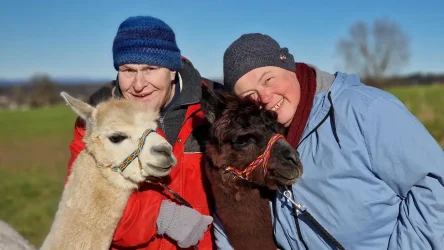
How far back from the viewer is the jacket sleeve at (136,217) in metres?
2.75

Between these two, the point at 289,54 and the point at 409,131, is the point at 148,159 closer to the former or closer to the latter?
the point at 289,54

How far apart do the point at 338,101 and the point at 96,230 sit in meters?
1.39

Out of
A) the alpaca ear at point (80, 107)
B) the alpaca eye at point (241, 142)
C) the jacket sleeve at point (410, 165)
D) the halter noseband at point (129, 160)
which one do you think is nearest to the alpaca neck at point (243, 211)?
the alpaca eye at point (241, 142)

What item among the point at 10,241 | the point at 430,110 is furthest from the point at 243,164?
the point at 430,110

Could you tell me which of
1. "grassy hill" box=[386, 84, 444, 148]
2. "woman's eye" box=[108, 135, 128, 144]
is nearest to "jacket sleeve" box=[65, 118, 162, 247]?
"woman's eye" box=[108, 135, 128, 144]

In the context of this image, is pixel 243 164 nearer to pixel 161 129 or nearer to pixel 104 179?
pixel 104 179

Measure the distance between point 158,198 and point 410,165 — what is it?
4.71ft

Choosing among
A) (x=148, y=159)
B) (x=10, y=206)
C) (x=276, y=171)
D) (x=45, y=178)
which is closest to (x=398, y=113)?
(x=276, y=171)

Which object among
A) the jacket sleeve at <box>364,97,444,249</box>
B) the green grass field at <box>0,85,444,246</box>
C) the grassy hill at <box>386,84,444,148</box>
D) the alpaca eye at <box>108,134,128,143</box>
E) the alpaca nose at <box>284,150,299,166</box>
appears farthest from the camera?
the grassy hill at <box>386,84,444,148</box>

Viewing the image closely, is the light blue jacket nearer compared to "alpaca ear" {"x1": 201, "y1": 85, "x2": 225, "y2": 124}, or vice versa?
the light blue jacket

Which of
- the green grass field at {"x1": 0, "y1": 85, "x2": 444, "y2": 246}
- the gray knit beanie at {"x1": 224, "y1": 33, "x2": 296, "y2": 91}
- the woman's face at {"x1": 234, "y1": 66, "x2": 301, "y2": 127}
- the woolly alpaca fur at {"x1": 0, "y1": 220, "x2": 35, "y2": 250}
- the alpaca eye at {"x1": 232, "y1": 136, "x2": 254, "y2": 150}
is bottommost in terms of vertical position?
the green grass field at {"x1": 0, "y1": 85, "x2": 444, "y2": 246}

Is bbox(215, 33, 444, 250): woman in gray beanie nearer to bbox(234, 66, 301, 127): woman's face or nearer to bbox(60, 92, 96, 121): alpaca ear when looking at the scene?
bbox(234, 66, 301, 127): woman's face

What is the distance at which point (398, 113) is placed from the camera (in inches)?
86.5

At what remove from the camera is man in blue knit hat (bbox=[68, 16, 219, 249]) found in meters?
2.85
